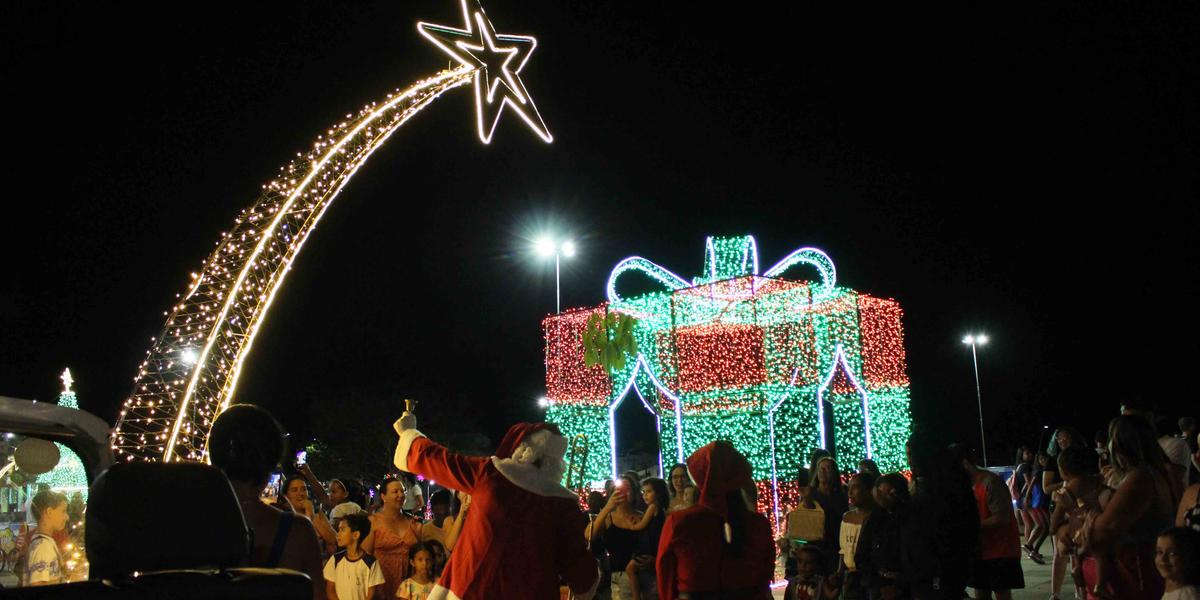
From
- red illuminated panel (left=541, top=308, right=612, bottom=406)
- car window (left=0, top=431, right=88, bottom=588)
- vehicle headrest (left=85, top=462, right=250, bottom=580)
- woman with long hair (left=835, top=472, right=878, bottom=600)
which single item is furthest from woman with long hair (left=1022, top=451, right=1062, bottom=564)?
vehicle headrest (left=85, top=462, right=250, bottom=580)

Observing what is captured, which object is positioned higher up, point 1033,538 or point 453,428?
point 453,428

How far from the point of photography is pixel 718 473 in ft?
21.4

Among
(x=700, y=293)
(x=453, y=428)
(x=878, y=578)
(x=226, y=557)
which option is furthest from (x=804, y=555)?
(x=453, y=428)

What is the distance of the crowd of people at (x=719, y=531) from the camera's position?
383 cm

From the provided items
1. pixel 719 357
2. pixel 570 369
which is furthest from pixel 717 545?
pixel 570 369

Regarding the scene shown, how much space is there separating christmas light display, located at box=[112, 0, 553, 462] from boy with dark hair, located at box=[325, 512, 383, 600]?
9.57 feet

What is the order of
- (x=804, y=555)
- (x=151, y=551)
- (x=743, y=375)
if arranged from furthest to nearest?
(x=743, y=375)
(x=804, y=555)
(x=151, y=551)

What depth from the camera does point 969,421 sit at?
152ft

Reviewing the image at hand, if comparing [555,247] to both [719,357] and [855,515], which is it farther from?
[855,515]

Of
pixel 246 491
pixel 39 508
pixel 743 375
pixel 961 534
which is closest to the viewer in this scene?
pixel 246 491

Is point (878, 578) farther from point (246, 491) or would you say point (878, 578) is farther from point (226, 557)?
point (226, 557)

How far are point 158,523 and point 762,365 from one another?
1330 centimetres

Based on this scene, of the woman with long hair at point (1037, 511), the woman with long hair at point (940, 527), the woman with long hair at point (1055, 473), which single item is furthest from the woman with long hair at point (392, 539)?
the woman with long hair at point (1037, 511)

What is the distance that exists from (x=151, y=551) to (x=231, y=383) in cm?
874
